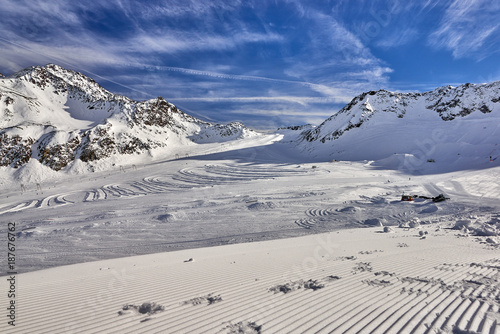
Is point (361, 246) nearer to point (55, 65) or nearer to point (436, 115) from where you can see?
point (436, 115)

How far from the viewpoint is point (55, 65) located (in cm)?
7056

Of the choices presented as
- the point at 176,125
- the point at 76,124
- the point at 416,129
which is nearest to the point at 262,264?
the point at 416,129

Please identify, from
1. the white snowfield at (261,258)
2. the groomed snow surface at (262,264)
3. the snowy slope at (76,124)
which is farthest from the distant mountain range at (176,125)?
the groomed snow surface at (262,264)

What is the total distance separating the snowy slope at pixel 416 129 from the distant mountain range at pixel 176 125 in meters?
0.16

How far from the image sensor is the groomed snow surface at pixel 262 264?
3809mm

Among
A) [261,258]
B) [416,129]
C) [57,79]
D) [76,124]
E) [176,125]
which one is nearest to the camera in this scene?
[261,258]

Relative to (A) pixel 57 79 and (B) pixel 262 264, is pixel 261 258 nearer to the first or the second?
(B) pixel 262 264

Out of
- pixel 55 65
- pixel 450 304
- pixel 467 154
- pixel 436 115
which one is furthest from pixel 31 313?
pixel 55 65

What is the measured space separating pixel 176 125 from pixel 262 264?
70251 millimetres

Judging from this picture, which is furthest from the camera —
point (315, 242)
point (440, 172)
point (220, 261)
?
point (440, 172)

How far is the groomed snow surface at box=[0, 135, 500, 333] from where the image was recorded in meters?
3.81

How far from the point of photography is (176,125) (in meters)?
71.5

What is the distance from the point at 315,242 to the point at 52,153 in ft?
151

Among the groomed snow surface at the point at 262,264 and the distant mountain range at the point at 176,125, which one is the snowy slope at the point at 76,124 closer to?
the distant mountain range at the point at 176,125
